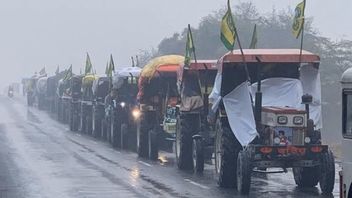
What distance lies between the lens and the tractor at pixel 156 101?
87.5 feet

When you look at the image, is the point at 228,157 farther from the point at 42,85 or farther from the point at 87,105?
the point at 42,85

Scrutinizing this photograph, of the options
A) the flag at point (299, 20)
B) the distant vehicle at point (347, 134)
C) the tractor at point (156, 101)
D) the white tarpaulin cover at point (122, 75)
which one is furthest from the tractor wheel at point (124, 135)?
the distant vehicle at point (347, 134)

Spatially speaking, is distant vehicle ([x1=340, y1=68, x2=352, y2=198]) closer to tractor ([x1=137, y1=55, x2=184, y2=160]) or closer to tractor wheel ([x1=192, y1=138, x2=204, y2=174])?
tractor wheel ([x1=192, y1=138, x2=204, y2=174])

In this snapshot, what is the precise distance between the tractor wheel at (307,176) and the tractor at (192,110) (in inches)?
127

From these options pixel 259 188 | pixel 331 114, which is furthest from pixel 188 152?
pixel 331 114

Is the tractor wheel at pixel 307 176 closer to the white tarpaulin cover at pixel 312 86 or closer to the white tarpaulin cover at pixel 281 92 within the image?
the white tarpaulin cover at pixel 312 86

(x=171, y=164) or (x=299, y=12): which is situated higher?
(x=299, y=12)

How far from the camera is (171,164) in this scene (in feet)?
82.1

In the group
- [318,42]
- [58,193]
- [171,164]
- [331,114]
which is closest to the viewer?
[58,193]

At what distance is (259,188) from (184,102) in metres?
4.73

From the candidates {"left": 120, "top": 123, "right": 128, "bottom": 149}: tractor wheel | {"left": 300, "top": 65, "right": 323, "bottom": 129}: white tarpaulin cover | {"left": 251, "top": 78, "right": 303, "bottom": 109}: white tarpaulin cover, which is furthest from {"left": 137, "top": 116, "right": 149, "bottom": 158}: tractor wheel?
{"left": 300, "top": 65, "right": 323, "bottom": 129}: white tarpaulin cover

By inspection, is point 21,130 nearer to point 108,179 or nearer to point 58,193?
point 108,179

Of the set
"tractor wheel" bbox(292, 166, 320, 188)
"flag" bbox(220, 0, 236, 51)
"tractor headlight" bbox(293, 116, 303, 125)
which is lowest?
"tractor wheel" bbox(292, 166, 320, 188)

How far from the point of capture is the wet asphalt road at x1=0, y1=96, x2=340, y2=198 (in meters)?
17.7
